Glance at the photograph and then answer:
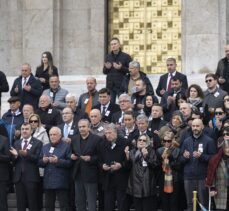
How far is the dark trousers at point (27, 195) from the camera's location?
2223 centimetres

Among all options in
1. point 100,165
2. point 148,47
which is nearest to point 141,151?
point 100,165

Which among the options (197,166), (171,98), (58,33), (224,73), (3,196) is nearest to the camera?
(197,166)

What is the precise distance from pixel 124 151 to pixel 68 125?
1756mm

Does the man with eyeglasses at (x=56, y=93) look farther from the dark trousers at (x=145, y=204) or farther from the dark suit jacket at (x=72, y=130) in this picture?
the dark trousers at (x=145, y=204)

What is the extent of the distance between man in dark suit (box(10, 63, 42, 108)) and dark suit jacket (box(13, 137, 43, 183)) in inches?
93.4

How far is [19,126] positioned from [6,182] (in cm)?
150

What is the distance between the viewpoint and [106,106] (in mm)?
23453

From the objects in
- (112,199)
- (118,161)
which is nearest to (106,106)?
(118,161)

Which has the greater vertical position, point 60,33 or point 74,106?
point 60,33

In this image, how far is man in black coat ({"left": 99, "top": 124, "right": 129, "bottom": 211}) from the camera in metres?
21.6

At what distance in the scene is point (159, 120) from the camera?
2233cm

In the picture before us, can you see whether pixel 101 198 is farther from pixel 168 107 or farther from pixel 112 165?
pixel 168 107

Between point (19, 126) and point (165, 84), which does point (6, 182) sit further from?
point (165, 84)

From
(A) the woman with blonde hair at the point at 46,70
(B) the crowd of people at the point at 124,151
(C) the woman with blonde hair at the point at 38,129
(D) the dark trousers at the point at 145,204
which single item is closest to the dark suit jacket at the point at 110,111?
(B) the crowd of people at the point at 124,151
